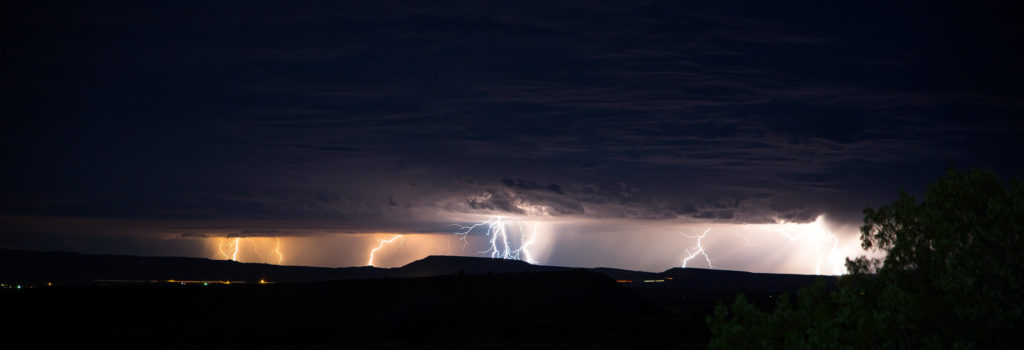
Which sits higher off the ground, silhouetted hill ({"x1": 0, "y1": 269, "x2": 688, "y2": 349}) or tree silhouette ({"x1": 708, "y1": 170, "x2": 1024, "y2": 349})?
silhouetted hill ({"x1": 0, "y1": 269, "x2": 688, "y2": 349})

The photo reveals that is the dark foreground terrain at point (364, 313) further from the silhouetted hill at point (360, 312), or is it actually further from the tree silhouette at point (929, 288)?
the tree silhouette at point (929, 288)

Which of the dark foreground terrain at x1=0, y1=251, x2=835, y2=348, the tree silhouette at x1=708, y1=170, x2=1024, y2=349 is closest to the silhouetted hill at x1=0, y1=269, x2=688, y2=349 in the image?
the dark foreground terrain at x1=0, y1=251, x2=835, y2=348

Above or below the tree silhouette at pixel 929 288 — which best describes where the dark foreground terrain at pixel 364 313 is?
above

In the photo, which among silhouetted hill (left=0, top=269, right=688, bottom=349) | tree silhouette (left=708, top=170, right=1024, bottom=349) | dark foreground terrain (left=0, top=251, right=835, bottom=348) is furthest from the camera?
silhouetted hill (left=0, top=269, right=688, bottom=349)

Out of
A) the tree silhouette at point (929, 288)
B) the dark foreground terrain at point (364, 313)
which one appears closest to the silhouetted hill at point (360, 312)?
the dark foreground terrain at point (364, 313)

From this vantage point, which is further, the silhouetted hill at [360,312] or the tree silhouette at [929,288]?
the silhouetted hill at [360,312]

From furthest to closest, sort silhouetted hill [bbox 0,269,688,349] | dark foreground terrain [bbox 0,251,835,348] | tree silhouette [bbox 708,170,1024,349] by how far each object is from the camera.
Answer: silhouetted hill [bbox 0,269,688,349]
dark foreground terrain [bbox 0,251,835,348]
tree silhouette [bbox 708,170,1024,349]

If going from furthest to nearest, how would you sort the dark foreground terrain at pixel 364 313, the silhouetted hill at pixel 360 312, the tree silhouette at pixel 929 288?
the silhouetted hill at pixel 360 312 < the dark foreground terrain at pixel 364 313 < the tree silhouette at pixel 929 288

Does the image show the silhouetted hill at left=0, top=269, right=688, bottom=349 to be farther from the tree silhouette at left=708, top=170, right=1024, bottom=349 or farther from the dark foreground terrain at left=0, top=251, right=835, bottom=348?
the tree silhouette at left=708, top=170, right=1024, bottom=349

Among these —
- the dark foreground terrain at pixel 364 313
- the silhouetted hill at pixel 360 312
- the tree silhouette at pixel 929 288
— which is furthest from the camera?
the silhouetted hill at pixel 360 312
